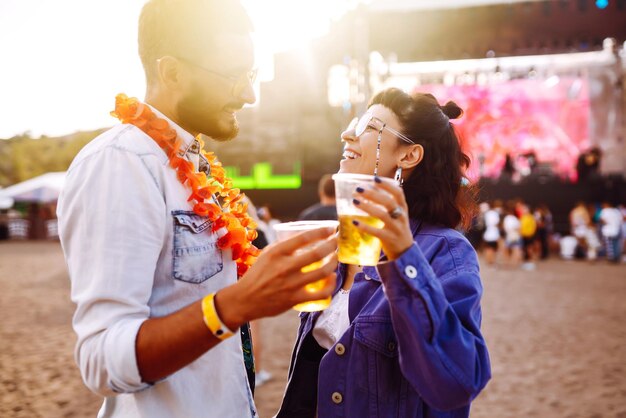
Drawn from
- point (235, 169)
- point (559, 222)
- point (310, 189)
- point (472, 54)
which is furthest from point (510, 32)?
point (235, 169)

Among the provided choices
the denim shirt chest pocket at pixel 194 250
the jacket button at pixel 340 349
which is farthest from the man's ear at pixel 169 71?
the jacket button at pixel 340 349

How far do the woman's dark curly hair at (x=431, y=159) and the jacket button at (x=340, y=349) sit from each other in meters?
0.53

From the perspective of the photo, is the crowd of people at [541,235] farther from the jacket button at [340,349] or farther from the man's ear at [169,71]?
the man's ear at [169,71]

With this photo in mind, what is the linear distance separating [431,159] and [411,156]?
0.09 meters

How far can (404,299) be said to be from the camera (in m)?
1.29

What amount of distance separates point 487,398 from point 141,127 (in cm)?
440

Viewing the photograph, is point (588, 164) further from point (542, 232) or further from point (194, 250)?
point (194, 250)

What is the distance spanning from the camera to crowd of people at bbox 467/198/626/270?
1355 centimetres

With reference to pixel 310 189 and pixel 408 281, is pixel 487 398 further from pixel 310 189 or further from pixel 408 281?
pixel 310 189

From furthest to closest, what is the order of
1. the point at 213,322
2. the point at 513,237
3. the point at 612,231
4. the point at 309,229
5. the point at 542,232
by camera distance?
the point at 542,232 → the point at 612,231 → the point at 513,237 → the point at 309,229 → the point at 213,322

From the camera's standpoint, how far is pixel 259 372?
16.6 feet

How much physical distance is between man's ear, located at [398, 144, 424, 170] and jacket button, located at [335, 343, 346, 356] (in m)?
0.69

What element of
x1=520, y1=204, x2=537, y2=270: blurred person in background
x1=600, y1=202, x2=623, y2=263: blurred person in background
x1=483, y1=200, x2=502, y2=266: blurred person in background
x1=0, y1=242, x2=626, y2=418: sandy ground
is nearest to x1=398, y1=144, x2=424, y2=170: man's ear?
x1=0, y1=242, x2=626, y2=418: sandy ground

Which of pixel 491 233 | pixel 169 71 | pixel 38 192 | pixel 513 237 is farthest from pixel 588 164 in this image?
pixel 38 192
